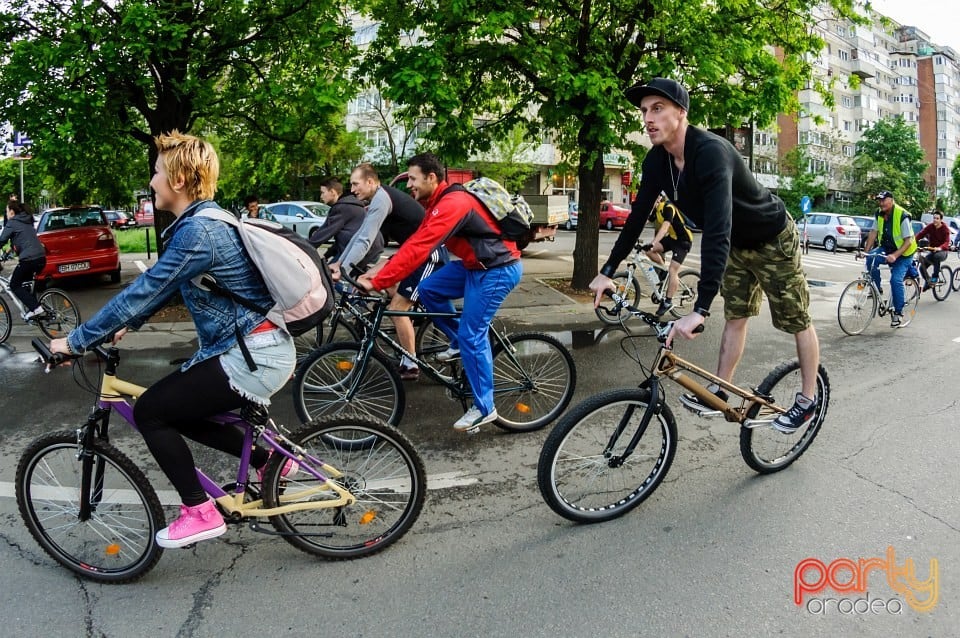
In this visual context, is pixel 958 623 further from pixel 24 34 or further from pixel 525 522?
pixel 24 34

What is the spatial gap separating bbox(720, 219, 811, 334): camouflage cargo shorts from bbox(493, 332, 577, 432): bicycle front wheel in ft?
4.34

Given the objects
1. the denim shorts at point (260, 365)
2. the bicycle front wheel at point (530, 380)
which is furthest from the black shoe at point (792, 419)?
the denim shorts at point (260, 365)

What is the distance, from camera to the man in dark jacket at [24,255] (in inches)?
354

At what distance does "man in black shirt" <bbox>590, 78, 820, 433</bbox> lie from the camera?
346cm

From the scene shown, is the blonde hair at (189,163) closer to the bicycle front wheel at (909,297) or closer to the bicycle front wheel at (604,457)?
the bicycle front wheel at (604,457)

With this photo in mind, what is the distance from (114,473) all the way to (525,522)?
75.6 inches

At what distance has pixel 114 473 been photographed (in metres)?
3.03

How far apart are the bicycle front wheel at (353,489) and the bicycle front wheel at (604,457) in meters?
0.65

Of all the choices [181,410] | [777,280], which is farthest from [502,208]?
[181,410]

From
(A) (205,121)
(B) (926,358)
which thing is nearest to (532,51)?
(B) (926,358)

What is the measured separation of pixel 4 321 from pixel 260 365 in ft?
24.9

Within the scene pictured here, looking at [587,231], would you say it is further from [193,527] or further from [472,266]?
[193,527]

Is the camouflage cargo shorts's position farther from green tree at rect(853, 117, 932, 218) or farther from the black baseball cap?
green tree at rect(853, 117, 932, 218)

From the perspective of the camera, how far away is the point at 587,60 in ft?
34.0
